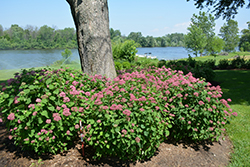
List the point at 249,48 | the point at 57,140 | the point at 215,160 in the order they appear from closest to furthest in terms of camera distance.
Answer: the point at 57,140 < the point at 215,160 < the point at 249,48

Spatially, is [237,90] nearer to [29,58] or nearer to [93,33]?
[93,33]

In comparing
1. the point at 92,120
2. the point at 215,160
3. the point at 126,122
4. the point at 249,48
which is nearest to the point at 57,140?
the point at 92,120

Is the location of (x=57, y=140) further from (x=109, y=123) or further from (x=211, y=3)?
(x=211, y=3)

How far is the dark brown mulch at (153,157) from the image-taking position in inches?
114

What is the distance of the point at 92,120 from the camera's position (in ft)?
8.48

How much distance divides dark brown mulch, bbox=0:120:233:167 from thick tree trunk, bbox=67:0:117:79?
7.34 feet

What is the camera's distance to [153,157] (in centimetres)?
312

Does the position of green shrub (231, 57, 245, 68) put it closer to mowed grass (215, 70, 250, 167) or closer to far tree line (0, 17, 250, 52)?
mowed grass (215, 70, 250, 167)

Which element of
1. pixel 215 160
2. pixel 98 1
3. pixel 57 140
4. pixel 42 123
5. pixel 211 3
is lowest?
pixel 215 160

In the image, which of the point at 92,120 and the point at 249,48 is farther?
the point at 249,48

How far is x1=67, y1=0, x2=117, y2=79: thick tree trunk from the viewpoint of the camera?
177 inches

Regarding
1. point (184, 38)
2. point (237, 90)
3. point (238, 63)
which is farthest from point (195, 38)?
point (237, 90)


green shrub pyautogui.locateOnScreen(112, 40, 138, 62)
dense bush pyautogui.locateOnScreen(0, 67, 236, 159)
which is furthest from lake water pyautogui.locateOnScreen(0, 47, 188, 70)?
dense bush pyautogui.locateOnScreen(0, 67, 236, 159)

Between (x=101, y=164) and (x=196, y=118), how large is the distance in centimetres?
202
